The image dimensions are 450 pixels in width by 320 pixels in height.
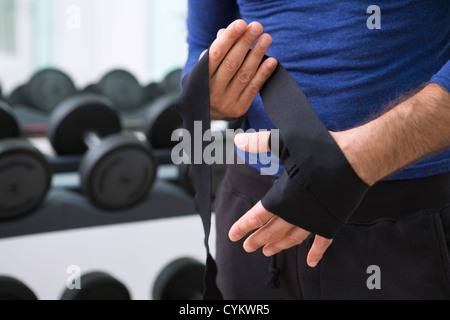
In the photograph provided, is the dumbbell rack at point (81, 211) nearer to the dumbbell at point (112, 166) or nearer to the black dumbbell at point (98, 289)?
the dumbbell at point (112, 166)

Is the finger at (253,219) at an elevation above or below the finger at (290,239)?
above

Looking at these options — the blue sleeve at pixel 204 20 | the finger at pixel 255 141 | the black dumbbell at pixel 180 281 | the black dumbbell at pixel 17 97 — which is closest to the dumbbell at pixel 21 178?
the black dumbbell at pixel 180 281

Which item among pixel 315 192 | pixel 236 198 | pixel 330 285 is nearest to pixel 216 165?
pixel 236 198

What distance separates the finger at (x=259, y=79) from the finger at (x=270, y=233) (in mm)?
151

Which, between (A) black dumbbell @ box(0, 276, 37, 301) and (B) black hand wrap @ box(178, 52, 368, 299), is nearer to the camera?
(B) black hand wrap @ box(178, 52, 368, 299)

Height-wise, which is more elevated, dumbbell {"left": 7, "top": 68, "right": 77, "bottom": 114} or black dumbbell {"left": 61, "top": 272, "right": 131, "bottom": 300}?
dumbbell {"left": 7, "top": 68, "right": 77, "bottom": 114}

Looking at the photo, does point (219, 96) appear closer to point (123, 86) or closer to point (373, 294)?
point (373, 294)

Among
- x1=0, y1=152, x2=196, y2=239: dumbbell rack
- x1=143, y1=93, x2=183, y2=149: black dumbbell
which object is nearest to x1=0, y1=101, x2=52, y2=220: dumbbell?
x1=0, y1=152, x2=196, y2=239: dumbbell rack

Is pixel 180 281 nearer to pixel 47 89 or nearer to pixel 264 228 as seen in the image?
pixel 264 228

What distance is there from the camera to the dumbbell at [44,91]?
8.96 feet

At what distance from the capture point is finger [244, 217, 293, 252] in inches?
17.7

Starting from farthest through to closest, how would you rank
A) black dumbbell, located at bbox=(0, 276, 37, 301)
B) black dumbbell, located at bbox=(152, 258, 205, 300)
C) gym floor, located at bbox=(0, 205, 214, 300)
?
1. gym floor, located at bbox=(0, 205, 214, 300)
2. black dumbbell, located at bbox=(152, 258, 205, 300)
3. black dumbbell, located at bbox=(0, 276, 37, 301)

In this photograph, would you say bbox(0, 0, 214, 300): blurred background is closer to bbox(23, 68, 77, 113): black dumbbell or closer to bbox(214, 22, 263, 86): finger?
bbox(23, 68, 77, 113): black dumbbell

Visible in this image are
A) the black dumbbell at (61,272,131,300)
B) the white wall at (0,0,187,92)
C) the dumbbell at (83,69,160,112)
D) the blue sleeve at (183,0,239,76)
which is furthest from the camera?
the white wall at (0,0,187,92)
